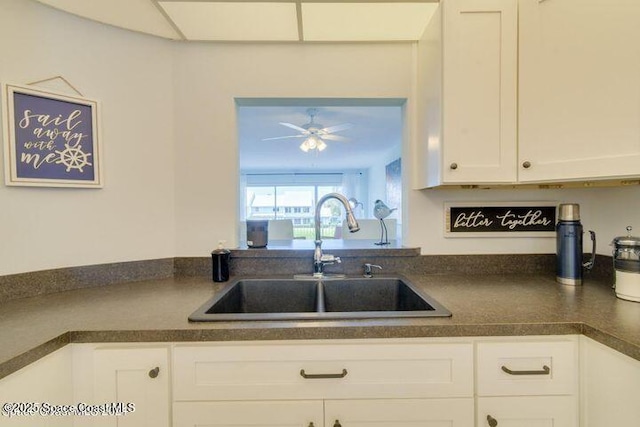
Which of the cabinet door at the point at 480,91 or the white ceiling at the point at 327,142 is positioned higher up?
the white ceiling at the point at 327,142

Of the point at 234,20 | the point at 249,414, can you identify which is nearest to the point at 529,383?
the point at 249,414

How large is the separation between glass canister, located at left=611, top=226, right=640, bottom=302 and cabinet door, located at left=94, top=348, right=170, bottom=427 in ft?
4.97

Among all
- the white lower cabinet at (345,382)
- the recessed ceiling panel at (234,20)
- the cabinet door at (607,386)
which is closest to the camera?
the cabinet door at (607,386)

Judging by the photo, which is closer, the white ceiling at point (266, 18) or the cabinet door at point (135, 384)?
the cabinet door at point (135, 384)

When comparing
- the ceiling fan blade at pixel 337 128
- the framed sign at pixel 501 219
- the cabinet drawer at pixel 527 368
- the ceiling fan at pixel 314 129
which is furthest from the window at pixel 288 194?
the cabinet drawer at pixel 527 368

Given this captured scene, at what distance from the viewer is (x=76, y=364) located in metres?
0.86

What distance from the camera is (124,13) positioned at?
4.15ft

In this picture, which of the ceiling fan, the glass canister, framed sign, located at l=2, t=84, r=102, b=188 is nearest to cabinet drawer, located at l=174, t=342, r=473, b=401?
the glass canister

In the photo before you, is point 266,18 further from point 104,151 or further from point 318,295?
point 318,295

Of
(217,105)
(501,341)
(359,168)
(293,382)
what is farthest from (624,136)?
(359,168)

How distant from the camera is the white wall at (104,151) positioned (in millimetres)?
1165

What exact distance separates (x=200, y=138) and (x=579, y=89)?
5.09ft

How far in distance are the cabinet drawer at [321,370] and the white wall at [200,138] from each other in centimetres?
71

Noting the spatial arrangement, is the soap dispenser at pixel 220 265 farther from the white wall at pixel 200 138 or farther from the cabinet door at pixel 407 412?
the cabinet door at pixel 407 412
